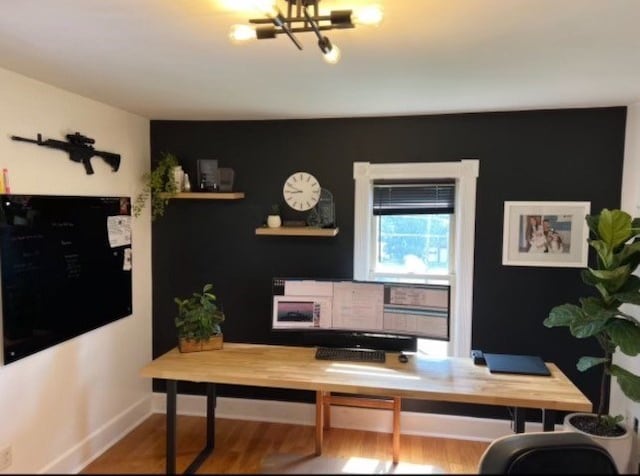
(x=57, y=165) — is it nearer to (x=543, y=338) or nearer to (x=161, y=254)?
(x=161, y=254)

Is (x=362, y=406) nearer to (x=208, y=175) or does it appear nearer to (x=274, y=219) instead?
(x=274, y=219)

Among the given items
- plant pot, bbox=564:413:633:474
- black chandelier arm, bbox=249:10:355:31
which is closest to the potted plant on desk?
plant pot, bbox=564:413:633:474

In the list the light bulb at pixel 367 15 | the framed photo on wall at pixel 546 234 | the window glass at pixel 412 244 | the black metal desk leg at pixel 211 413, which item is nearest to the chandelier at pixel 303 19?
the light bulb at pixel 367 15

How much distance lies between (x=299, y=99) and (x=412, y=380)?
1.72 meters

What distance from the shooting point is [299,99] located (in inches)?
115

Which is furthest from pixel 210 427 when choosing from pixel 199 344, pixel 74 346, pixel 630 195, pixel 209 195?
pixel 630 195

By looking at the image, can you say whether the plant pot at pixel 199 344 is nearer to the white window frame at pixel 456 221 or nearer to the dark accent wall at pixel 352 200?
the dark accent wall at pixel 352 200

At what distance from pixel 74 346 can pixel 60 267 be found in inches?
20.7

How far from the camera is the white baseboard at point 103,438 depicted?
Answer: 292 centimetres

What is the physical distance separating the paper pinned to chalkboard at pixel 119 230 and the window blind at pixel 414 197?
1.76 metres

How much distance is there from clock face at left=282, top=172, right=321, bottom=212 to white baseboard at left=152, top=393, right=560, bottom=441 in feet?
4.94

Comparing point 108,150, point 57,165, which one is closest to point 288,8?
point 57,165

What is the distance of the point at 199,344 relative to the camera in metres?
3.10

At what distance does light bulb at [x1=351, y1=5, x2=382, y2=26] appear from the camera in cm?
143
